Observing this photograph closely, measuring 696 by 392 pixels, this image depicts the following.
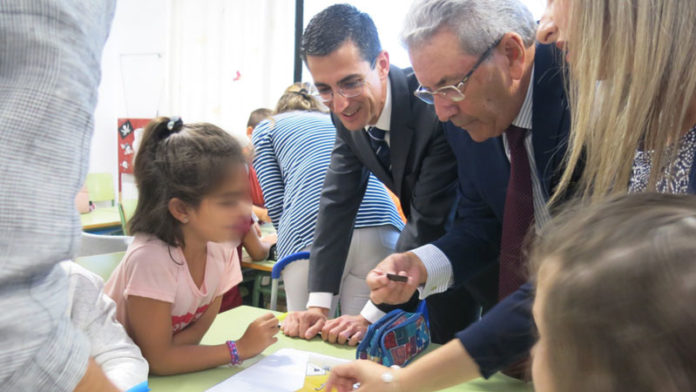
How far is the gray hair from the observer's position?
131cm

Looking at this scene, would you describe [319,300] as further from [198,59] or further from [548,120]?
[198,59]

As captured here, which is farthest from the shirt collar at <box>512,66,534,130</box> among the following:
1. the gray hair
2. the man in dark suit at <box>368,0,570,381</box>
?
the gray hair

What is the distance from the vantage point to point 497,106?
4.40ft

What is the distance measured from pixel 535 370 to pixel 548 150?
0.82 m

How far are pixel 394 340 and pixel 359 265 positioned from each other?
0.85 m

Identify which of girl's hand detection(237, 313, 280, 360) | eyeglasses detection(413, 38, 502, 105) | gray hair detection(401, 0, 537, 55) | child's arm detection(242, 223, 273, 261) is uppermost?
gray hair detection(401, 0, 537, 55)

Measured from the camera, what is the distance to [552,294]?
494 mm

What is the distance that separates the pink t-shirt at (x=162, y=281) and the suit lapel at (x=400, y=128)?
0.65m

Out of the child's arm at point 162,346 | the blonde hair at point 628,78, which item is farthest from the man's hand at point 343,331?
the blonde hair at point 628,78

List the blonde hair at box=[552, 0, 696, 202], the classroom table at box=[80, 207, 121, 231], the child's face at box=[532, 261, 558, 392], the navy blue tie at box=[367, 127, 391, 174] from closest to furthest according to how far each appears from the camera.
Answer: the child's face at box=[532, 261, 558, 392]
the blonde hair at box=[552, 0, 696, 202]
the navy blue tie at box=[367, 127, 391, 174]
the classroom table at box=[80, 207, 121, 231]

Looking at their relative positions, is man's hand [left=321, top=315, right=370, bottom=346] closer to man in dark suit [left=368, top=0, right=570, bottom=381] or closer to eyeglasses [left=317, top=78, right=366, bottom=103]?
man in dark suit [left=368, top=0, right=570, bottom=381]

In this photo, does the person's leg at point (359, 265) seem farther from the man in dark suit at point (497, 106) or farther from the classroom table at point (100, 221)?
the classroom table at point (100, 221)

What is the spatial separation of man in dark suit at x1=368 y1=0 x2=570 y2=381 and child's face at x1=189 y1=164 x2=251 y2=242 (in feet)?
1.21

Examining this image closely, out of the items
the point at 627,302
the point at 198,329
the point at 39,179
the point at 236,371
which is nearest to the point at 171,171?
the point at 198,329
